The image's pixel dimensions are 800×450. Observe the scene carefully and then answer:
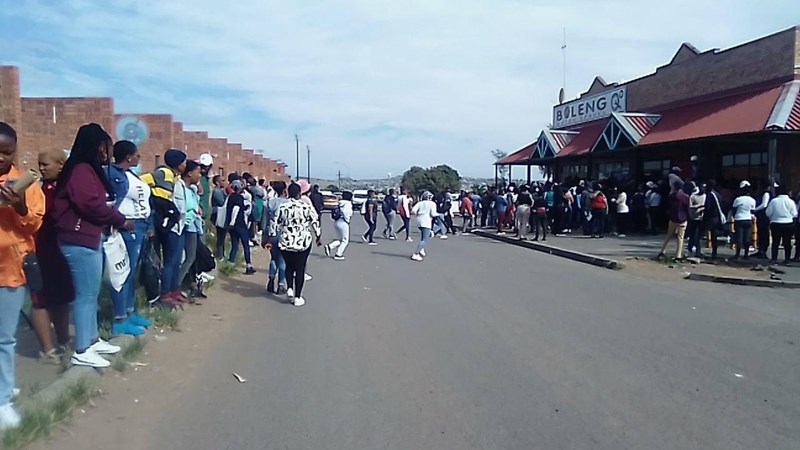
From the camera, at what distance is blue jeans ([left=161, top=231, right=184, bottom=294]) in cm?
894

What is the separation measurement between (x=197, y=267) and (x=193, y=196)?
136 cm

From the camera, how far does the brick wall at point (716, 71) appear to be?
2083 centimetres

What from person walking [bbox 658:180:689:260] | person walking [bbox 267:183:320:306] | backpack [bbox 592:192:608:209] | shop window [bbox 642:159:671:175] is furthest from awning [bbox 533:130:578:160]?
person walking [bbox 267:183:320:306]

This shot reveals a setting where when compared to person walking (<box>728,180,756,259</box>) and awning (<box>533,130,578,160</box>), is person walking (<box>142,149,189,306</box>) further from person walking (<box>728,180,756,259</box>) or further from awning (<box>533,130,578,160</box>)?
awning (<box>533,130,578,160</box>)

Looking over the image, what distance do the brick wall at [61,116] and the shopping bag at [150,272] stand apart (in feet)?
35.3

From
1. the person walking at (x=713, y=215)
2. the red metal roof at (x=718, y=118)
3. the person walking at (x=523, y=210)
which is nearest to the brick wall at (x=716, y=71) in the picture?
the red metal roof at (x=718, y=118)

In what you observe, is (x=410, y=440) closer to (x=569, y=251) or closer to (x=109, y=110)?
(x=569, y=251)

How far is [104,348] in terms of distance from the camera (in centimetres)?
660

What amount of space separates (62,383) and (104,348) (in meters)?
1.00

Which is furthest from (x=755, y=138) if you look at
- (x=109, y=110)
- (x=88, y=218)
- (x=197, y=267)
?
(x=88, y=218)

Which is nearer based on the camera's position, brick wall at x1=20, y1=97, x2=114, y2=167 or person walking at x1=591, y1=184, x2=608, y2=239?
brick wall at x1=20, y1=97, x2=114, y2=167

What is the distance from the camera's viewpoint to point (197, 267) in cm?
1060

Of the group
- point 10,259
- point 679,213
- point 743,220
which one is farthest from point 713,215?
point 10,259

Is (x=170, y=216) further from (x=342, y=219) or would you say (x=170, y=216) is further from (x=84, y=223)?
(x=342, y=219)
